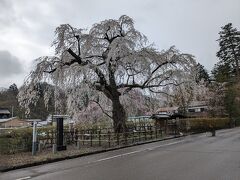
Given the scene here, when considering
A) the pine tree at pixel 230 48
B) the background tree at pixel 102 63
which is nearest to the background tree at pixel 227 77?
the pine tree at pixel 230 48

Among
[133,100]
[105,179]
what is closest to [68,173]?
[105,179]

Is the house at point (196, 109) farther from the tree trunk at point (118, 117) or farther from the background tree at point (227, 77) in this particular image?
the tree trunk at point (118, 117)

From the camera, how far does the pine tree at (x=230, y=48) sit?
65312mm

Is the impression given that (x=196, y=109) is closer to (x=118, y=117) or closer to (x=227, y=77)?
(x=227, y=77)

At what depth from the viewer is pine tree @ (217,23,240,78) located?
214 ft

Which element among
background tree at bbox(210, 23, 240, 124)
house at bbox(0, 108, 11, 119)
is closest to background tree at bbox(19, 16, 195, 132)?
background tree at bbox(210, 23, 240, 124)

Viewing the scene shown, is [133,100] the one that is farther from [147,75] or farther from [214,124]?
[214,124]

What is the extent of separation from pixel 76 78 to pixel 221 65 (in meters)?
56.2

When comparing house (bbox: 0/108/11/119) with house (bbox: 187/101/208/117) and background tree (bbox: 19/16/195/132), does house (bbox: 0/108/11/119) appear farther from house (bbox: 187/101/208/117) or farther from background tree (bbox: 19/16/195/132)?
background tree (bbox: 19/16/195/132)

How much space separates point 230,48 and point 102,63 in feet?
171

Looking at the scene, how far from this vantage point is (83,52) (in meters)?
22.0

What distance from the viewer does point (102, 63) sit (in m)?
22.5

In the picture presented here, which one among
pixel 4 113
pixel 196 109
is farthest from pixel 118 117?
pixel 4 113

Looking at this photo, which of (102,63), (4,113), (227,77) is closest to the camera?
(102,63)
